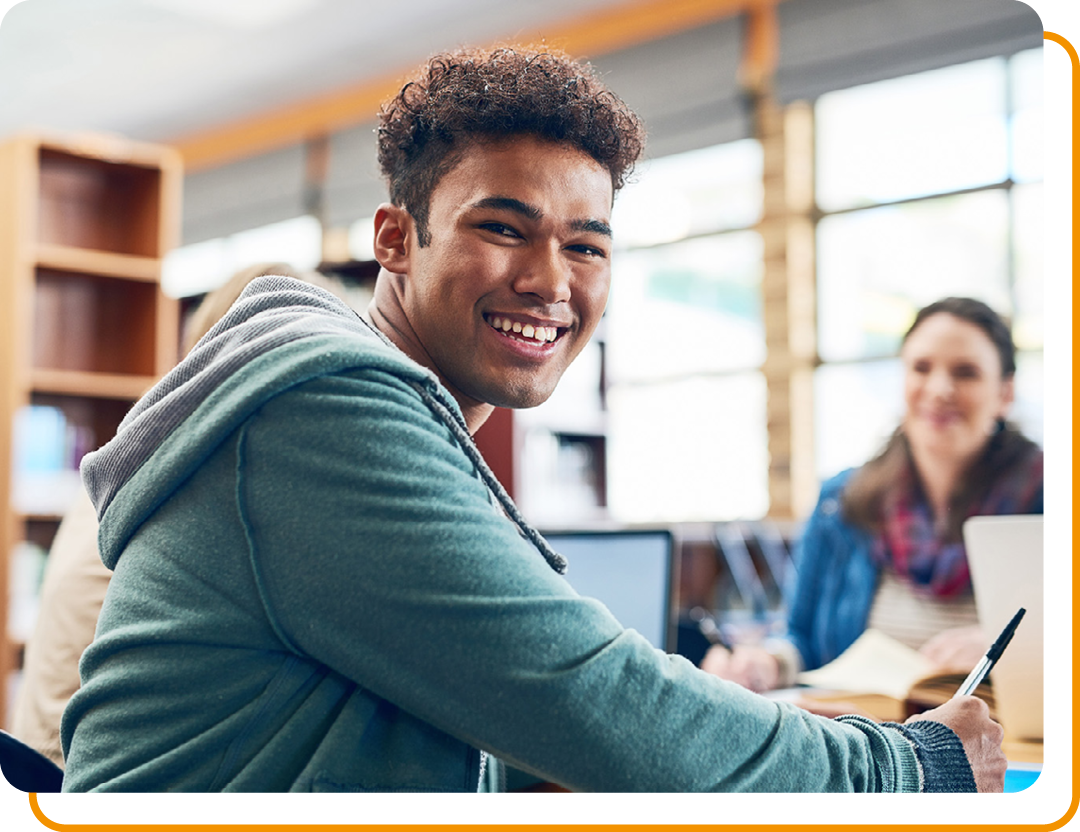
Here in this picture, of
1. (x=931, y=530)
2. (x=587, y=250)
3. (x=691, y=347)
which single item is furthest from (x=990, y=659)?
(x=691, y=347)

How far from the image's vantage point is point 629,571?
1805 millimetres

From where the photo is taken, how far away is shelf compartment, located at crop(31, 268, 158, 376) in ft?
13.0

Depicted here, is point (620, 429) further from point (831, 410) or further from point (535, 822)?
point (535, 822)

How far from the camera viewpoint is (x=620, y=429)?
535 centimetres

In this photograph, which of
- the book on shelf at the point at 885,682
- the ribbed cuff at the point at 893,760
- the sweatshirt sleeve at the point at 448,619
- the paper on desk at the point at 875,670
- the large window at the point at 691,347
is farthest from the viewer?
the large window at the point at 691,347

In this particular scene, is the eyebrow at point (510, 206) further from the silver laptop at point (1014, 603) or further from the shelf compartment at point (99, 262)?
the shelf compartment at point (99, 262)

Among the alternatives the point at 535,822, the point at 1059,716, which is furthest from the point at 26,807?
the point at 1059,716

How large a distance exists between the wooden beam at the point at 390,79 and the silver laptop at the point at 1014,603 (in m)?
3.06

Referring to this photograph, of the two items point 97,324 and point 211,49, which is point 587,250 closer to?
point 97,324

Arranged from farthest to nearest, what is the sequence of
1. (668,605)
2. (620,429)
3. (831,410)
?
(620,429)
(831,410)
(668,605)

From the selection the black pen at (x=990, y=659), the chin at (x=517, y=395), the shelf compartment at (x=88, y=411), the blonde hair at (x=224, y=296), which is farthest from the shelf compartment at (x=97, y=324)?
the black pen at (x=990, y=659)

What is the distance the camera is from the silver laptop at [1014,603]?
1.23 meters

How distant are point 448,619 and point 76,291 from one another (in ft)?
12.2

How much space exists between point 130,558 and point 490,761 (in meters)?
0.44
